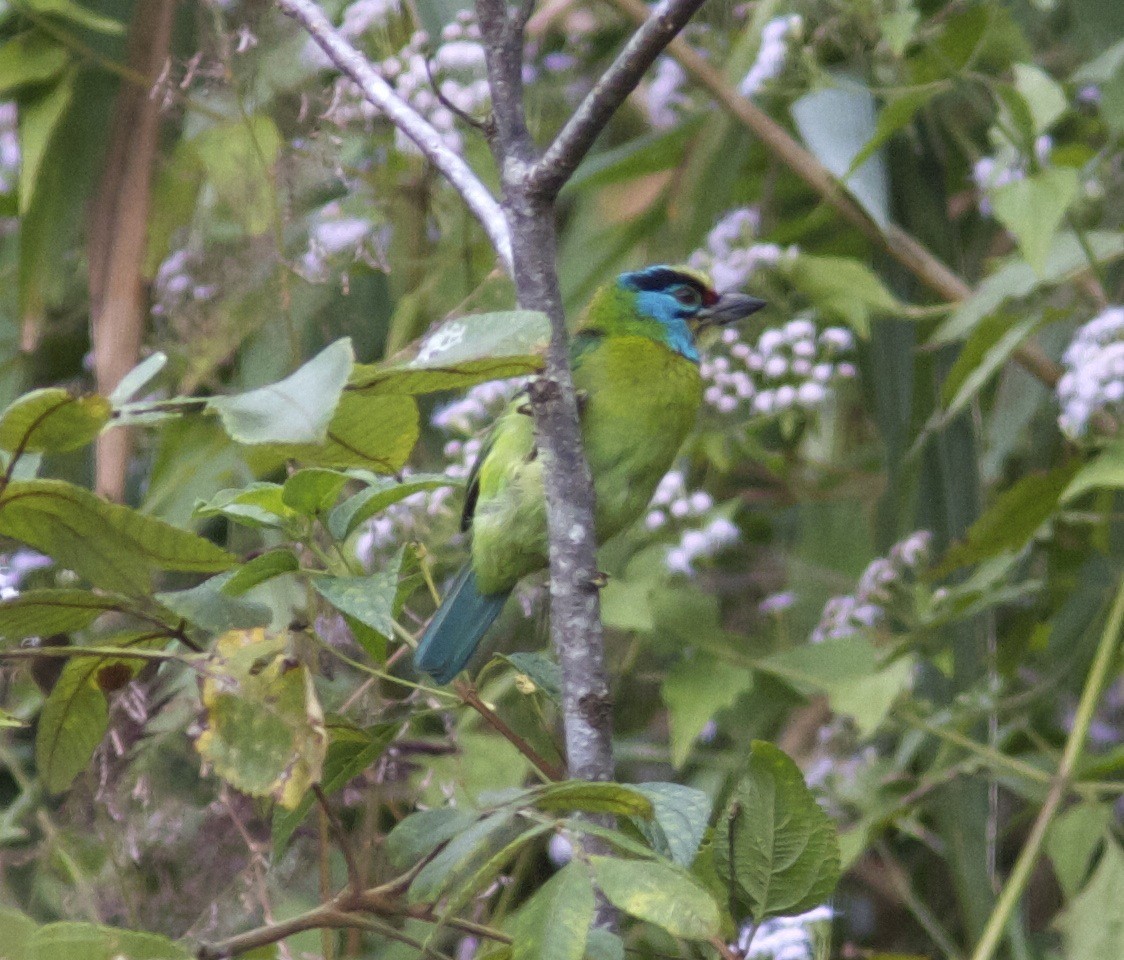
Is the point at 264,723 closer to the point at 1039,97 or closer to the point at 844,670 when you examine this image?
the point at 844,670

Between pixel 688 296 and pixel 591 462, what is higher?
pixel 688 296

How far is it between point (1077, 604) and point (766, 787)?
1710mm

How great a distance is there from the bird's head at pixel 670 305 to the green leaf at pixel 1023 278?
31 cm

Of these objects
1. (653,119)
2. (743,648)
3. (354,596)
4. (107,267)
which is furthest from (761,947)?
(653,119)

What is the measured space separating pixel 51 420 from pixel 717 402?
1.51m

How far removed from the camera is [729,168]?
242cm

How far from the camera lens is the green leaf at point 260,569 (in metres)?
0.83

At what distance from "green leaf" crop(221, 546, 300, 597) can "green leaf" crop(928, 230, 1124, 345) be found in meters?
1.39

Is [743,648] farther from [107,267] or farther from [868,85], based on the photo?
[107,267]

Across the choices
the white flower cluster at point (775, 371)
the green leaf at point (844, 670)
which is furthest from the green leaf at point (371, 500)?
the white flower cluster at point (775, 371)

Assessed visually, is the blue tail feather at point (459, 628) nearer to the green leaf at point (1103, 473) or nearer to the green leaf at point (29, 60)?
the green leaf at point (1103, 473)

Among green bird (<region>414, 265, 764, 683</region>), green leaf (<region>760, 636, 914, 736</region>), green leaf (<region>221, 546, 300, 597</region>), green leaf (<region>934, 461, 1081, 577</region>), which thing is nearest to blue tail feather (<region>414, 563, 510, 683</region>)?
green bird (<region>414, 265, 764, 683</region>)

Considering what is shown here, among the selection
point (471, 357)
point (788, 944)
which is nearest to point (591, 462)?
point (788, 944)

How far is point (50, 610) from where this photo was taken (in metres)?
0.87
